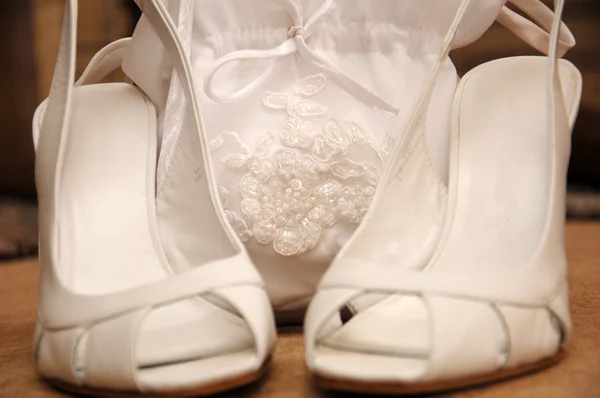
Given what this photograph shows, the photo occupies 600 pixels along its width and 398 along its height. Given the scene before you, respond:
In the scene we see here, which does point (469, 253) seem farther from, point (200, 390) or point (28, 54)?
point (28, 54)

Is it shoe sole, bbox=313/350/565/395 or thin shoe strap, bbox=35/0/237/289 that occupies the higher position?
thin shoe strap, bbox=35/0/237/289

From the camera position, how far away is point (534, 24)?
0.69 metres

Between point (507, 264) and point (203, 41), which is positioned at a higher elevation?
point (203, 41)

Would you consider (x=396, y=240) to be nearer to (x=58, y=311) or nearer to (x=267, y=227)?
(x=267, y=227)

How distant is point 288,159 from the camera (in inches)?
23.0

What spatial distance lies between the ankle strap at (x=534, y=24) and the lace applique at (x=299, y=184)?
0.21 metres

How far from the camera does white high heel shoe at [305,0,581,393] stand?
1.41 ft

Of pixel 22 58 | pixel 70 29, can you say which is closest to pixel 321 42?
pixel 70 29

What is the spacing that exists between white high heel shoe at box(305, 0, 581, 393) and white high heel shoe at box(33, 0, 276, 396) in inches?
2.5

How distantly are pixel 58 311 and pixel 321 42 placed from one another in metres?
0.33

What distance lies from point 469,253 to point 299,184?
0.15m

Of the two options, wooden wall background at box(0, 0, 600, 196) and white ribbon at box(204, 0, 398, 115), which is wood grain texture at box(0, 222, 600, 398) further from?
wooden wall background at box(0, 0, 600, 196)

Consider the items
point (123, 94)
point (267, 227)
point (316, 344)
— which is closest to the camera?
point (316, 344)

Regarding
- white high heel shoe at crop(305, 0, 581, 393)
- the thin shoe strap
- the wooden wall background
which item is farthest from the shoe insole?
the wooden wall background
